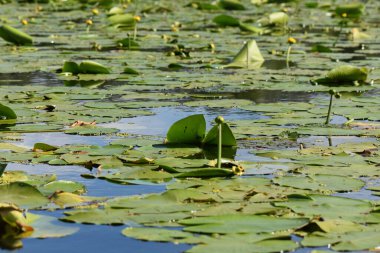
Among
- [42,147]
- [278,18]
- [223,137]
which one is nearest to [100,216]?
[42,147]

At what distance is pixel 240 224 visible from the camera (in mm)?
2518

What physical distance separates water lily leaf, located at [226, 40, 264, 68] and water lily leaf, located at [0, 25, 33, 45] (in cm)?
204

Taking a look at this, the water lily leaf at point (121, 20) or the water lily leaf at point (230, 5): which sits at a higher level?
the water lily leaf at point (230, 5)

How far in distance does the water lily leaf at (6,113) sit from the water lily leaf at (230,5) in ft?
27.8

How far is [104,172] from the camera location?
3230 millimetres

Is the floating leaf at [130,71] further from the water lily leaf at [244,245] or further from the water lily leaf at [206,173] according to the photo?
the water lily leaf at [244,245]

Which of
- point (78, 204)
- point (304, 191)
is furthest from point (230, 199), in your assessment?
point (78, 204)

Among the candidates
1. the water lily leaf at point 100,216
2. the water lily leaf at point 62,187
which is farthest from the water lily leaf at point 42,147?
the water lily leaf at point 100,216

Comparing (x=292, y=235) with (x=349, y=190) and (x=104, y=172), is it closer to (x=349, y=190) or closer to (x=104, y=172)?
(x=349, y=190)

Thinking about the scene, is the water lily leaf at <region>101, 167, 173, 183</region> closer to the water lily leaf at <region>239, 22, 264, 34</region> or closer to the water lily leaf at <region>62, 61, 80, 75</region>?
the water lily leaf at <region>62, 61, 80, 75</region>

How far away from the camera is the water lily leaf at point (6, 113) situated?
4.22 meters

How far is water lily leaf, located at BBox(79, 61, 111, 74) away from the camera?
20.0ft

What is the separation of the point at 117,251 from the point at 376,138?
6.03ft

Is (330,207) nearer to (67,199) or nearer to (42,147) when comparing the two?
(67,199)
